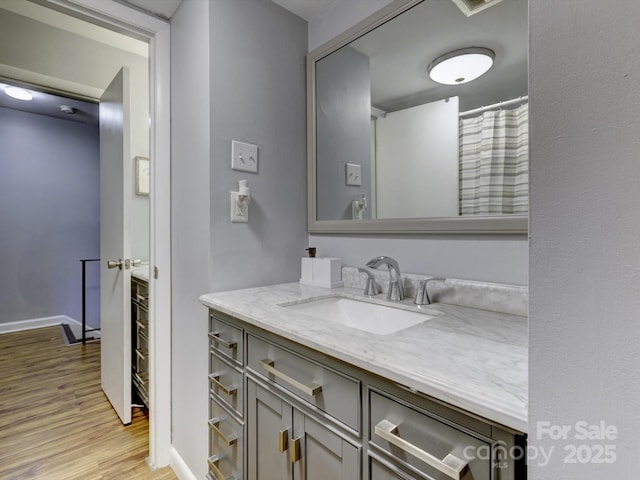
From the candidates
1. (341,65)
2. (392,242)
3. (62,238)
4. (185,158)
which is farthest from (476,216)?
(62,238)

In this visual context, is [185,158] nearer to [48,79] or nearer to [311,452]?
[311,452]

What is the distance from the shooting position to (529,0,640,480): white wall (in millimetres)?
348

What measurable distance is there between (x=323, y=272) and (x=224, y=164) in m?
0.62

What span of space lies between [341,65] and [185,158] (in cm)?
85

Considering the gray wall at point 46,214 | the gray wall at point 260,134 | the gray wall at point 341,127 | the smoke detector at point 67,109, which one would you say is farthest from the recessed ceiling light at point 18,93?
the gray wall at point 341,127

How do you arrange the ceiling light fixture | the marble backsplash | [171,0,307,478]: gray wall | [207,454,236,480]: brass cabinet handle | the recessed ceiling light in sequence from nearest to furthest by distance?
1. the marble backsplash
2. the ceiling light fixture
3. [207,454,236,480]: brass cabinet handle
4. [171,0,307,478]: gray wall
5. the recessed ceiling light

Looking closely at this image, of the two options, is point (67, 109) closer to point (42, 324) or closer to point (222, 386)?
point (42, 324)

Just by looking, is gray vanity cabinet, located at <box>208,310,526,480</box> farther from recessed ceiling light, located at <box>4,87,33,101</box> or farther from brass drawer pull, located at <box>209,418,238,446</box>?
recessed ceiling light, located at <box>4,87,33,101</box>

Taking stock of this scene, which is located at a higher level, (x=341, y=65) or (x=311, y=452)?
(x=341, y=65)

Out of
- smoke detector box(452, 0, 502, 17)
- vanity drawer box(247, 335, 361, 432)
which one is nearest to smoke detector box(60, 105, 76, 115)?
vanity drawer box(247, 335, 361, 432)

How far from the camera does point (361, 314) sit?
1.21 meters

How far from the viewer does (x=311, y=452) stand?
2.64 ft

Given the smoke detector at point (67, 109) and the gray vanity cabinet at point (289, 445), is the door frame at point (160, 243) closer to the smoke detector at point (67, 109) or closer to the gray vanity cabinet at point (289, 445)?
the gray vanity cabinet at point (289, 445)

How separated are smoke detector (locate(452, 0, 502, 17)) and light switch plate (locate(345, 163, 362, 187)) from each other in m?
0.66
